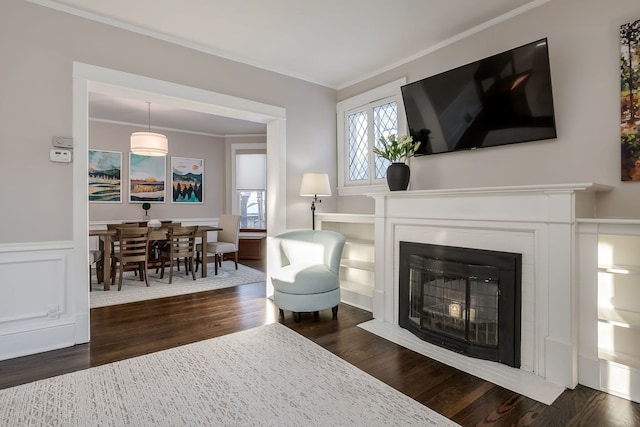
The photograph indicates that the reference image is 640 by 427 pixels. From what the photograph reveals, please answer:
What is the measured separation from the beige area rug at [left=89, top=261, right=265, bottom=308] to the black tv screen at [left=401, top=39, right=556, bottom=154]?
10.7 feet

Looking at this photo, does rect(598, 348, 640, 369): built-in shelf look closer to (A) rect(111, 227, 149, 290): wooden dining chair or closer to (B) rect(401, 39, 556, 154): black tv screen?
(B) rect(401, 39, 556, 154): black tv screen

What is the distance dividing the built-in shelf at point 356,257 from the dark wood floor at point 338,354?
197 millimetres

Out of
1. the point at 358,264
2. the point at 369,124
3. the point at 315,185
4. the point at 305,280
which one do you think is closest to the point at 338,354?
the point at 305,280

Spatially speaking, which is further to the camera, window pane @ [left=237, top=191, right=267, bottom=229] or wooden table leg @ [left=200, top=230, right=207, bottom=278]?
window pane @ [left=237, top=191, right=267, bottom=229]

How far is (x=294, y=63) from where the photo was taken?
12.5ft

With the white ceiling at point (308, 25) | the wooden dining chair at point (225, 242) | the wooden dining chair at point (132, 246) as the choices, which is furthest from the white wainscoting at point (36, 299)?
the wooden dining chair at point (225, 242)

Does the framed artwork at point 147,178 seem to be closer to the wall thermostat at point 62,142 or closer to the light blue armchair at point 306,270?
the wall thermostat at point 62,142

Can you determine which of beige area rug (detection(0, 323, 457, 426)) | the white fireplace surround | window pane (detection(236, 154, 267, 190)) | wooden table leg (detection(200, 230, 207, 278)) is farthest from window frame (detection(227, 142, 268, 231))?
the white fireplace surround

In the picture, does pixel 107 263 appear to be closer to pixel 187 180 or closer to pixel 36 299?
pixel 36 299

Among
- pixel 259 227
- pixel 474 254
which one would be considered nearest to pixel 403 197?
pixel 474 254

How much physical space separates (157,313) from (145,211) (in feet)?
12.1

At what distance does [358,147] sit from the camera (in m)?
4.29

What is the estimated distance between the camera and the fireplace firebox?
2.27 meters

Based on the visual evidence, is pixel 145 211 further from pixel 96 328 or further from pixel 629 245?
pixel 629 245
